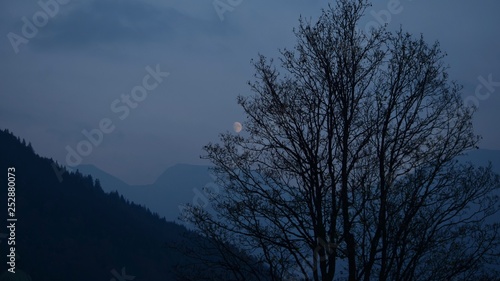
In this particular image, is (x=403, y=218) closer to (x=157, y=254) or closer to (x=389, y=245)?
(x=389, y=245)

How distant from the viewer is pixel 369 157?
13.6m

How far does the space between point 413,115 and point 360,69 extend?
189 centimetres

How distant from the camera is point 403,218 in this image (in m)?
13.3

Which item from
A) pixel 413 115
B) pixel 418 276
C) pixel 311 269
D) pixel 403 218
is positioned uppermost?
pixel 413 115

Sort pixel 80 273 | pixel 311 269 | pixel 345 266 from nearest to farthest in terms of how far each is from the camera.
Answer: pixel 311 269
pixel 345 266
pixel 80 273

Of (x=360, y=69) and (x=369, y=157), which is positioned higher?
(x=360, y=69)

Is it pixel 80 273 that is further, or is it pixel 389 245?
pixel 80 273

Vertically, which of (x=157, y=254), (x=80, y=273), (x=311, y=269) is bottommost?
(x=311, y=269)

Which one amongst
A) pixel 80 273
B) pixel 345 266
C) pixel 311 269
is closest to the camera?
pixel 311 269

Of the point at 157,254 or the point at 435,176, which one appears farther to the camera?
the point at 157,254

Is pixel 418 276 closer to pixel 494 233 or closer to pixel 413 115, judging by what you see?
pixel 494 233

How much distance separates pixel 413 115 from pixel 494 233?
4.11 metres

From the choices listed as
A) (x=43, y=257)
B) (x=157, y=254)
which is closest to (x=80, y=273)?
(x=43, y=257)

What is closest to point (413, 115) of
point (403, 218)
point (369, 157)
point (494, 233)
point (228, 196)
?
point (369, 157)
